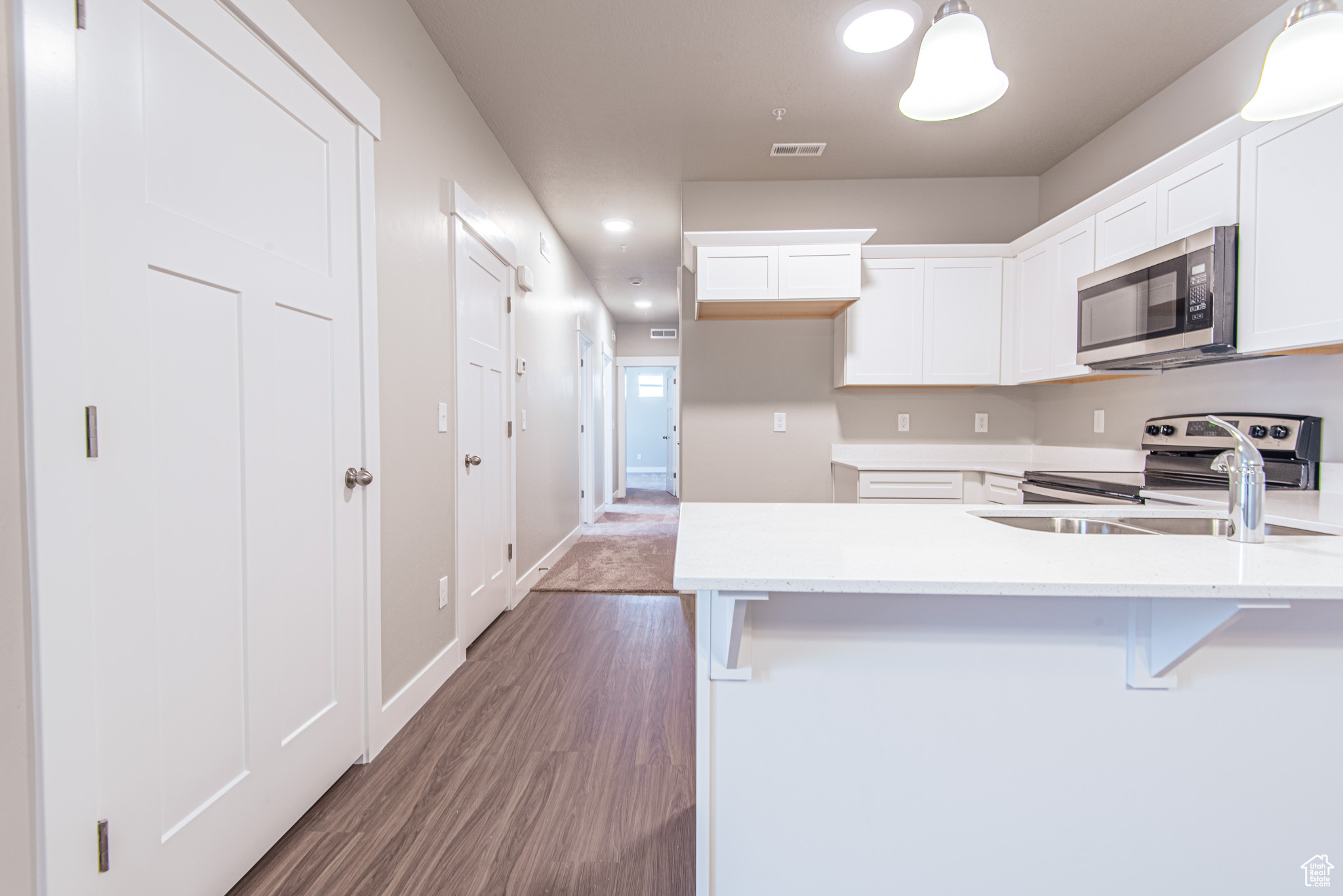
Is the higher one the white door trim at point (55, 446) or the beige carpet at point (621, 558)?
the white door trim at point (55, 446)

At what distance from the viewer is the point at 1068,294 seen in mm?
2768

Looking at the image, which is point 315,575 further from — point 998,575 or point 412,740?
point 998,575

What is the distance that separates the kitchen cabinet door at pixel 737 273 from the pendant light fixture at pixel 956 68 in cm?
181

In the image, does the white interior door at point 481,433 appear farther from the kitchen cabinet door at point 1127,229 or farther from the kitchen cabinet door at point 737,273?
the kitchen cabinet door at point 1127,229

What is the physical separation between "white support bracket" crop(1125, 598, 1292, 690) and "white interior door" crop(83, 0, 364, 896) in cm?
183

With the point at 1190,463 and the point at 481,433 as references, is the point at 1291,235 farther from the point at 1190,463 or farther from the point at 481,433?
the point at 481,433

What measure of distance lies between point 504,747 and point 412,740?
32 cm

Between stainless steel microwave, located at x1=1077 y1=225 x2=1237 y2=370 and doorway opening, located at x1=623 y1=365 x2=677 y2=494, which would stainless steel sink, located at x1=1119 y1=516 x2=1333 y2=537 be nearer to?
stainless steel microwave, located at x1=1077 y1=225 x2=1237 y2=370

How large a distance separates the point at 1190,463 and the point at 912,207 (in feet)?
6.68

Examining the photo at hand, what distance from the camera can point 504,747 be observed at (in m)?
1.93

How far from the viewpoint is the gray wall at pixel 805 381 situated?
3.53 meters

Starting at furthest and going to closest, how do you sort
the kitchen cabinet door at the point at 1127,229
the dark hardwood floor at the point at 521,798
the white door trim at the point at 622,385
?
the white door trim at the point at 622,385, the kitchen cabinet door at the point at 1127,229, the dark hardwood floor at the point at 521,798

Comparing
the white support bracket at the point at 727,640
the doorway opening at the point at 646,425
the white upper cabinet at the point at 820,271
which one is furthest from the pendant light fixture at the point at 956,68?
the doorway opening at the point at 646,425

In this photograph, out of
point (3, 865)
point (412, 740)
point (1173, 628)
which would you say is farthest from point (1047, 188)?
point (3, 865)
